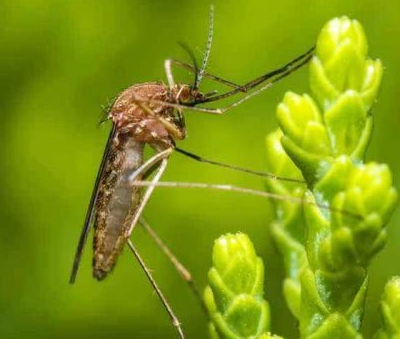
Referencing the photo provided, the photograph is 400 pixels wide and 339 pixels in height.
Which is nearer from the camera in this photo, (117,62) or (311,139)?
(311,139)

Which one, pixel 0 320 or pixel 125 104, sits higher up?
pixel 125 104

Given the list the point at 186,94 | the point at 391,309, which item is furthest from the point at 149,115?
the point at 391,309

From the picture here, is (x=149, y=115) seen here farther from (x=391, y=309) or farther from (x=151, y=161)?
(x=391, y=309)

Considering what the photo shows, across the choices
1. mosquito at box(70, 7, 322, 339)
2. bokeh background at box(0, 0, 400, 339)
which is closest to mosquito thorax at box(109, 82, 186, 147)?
mosquito at box(70, 7, 322, 339)

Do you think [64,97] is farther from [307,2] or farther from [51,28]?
[307,2]

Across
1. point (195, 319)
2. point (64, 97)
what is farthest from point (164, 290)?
point (64, 97)

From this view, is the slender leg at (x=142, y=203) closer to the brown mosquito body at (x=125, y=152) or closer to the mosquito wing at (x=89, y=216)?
the brown mosquito body at (x=125, y=152)
